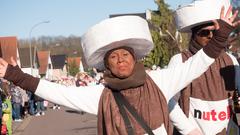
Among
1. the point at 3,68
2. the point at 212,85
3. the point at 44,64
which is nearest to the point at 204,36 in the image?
the point at 212,85

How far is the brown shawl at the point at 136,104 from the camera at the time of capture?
158 inches

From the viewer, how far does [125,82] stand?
404 centimetres

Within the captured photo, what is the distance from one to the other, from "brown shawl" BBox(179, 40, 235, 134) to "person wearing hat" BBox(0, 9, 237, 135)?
34.5 inches

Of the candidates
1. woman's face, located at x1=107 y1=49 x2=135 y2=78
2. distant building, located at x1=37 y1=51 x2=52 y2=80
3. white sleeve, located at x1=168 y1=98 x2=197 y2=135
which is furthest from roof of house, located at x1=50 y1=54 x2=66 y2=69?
woman's face, located at x1=107 y1=49 x2=135 y2=78

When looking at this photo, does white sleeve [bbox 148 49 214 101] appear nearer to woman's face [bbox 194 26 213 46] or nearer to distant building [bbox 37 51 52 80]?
woman's face [bbox 194 26 213 46]

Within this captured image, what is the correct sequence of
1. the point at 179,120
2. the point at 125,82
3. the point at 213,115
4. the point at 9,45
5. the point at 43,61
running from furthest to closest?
the point at 43,61 < the point at 9,45 < the point at 213,115 < the point at 179,120 < the point at 125,82

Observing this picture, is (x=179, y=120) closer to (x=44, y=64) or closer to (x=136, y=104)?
(x=136, y=104)

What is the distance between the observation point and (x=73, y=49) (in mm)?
136500

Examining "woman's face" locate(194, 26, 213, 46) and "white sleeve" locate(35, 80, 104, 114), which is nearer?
"white sleeve" locate(35, 80, 104, 114)

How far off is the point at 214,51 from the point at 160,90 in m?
0.49

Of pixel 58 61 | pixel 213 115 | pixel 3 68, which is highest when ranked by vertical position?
pixel 3 68

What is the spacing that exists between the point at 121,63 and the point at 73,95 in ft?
1.46

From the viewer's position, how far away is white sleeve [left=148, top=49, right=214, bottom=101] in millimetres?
4156

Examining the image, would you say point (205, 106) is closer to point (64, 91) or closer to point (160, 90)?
point (160, 90)
